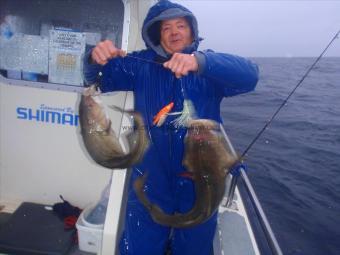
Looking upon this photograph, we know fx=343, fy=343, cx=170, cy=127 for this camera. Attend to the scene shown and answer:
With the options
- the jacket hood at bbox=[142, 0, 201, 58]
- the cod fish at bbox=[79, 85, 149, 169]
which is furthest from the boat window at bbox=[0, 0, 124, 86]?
the cod fish at bbox=[79, 85, 149, 169]

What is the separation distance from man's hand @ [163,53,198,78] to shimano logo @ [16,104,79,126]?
2222 millimetres

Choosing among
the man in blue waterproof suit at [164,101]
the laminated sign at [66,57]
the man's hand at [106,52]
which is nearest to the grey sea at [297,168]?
the man in blue waterproof suit at [164,101]

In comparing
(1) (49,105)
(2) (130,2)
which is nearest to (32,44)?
(1) (49,105)

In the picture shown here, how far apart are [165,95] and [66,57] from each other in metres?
1.68

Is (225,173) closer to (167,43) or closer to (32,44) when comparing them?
(167,43)

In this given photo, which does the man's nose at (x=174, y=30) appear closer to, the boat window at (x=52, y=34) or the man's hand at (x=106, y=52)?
the man's hand at (x=106, y=52)

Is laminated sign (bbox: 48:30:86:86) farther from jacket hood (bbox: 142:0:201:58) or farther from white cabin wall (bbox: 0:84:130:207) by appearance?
jacket hood (bbox: 142:0:201:58)

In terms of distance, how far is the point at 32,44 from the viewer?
407 cm

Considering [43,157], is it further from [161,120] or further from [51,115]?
[161,120]

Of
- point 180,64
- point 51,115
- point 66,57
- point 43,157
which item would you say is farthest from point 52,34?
point 180,64

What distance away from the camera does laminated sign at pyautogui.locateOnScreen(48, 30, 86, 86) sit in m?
4.03

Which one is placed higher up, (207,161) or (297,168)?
(207,161)

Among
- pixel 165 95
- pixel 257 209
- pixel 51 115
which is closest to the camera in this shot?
pixel 165 95

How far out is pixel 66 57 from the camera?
4.08 metres
